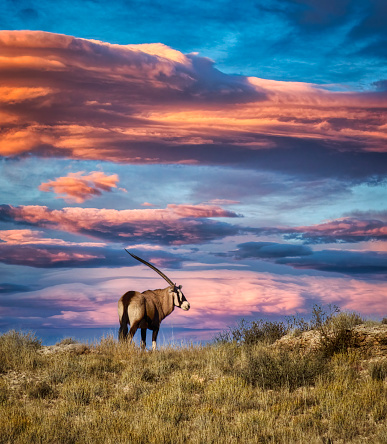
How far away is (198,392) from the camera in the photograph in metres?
12.2

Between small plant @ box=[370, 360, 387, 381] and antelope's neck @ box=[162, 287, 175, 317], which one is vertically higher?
antelope's neck @ box=[162, 287, 175, 317]

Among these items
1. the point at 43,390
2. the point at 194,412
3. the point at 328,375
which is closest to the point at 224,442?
the point at 194,412

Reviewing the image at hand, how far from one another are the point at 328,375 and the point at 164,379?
13.9 feet

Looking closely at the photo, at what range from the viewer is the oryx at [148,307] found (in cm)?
1786

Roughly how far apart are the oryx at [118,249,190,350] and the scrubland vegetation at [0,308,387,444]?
0.90 m

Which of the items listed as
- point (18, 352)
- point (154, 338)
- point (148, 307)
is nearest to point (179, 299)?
point (148, 307)

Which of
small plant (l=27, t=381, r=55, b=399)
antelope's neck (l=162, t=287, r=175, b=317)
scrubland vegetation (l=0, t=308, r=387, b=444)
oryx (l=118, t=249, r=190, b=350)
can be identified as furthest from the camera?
antelope's neck (l=162, t=287, r=175, b=317)

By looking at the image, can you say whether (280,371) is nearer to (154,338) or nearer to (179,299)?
(154,338)

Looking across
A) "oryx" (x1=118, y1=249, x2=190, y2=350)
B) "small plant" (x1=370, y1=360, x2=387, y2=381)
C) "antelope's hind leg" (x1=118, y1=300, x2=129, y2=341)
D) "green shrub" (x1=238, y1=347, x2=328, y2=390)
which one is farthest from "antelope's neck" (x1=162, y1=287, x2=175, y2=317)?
"small plant" (x1=370, y1=360, x2=387, y2=381)

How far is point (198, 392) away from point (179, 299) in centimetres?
659

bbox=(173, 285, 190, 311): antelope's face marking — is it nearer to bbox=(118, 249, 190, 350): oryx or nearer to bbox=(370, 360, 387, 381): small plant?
bbox=(118, 249, 190, 350): oryx

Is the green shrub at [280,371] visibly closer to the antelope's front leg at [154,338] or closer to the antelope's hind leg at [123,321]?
the antelope's front leg at [154,338]

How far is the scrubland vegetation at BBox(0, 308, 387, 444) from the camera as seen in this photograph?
31.4 feet

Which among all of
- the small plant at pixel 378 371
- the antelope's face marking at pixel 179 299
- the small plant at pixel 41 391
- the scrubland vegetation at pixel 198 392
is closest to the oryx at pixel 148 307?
the antelope's face marking at pixel 179 299
